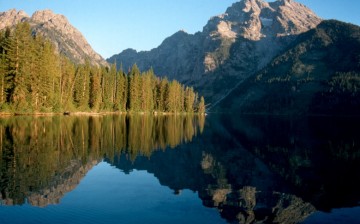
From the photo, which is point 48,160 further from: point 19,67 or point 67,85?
point 67,85

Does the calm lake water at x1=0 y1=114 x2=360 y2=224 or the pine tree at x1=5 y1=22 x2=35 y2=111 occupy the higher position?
the pine tree at x1=5 y1=22 x2=35 y2=111

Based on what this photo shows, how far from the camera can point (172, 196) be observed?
64.4 feet

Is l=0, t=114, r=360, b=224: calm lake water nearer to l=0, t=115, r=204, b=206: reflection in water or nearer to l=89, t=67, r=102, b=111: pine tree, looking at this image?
l=0, t=115, r=204, b=206: reflection in water

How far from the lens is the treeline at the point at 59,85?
7994 cm

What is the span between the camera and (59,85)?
105 meters

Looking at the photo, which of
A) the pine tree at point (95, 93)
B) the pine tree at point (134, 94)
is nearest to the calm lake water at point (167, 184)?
the pine tree at point (95, 93)

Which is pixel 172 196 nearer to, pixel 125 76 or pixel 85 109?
pixel 85 109

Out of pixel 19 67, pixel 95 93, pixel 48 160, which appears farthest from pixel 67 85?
pixel 48 160

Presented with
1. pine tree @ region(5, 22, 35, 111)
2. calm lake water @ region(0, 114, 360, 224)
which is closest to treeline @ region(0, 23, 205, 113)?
pine tree @ region(5, 22, 35, 111)

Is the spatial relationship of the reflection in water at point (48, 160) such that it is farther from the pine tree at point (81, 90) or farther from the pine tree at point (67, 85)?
the pine tree at point (81, 90)

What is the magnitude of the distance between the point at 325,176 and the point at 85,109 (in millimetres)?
101397

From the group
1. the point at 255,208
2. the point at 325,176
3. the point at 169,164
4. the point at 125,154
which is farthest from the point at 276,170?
the point at 125,154

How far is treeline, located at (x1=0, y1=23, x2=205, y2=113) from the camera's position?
79.9 m

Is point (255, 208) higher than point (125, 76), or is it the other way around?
point (125, 76)
